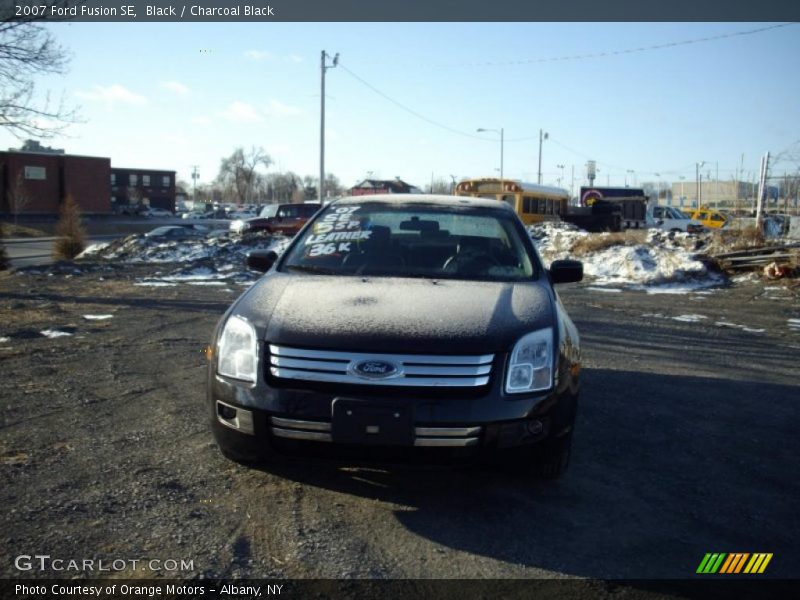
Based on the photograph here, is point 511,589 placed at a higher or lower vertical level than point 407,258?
lower

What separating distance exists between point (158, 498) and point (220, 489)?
30cm

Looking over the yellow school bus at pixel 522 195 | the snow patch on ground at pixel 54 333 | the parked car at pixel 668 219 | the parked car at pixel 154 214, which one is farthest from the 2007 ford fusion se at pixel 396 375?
the parked car at pixel 154 214

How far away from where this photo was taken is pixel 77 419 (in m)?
4.78

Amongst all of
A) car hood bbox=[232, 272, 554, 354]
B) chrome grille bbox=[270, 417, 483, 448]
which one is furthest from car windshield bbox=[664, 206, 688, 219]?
chrome grille bbox=[270, 417, 483, 448]

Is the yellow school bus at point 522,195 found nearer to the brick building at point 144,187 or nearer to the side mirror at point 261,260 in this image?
the side mirror at point 261,260

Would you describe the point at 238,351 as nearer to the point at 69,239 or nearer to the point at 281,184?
the point at 69,239

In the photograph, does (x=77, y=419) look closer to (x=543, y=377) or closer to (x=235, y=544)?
(x=235, y=544)

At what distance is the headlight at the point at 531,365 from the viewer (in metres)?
3.29

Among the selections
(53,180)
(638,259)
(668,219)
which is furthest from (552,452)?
(53,180)

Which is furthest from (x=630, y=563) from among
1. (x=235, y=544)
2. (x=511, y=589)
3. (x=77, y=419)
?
(x=77, y=419)

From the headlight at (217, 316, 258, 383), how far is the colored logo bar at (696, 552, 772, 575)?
7.14ft

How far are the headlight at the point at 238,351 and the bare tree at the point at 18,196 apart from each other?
49.0m

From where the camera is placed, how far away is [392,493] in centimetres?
A: 360

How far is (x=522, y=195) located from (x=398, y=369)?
71.6ft
